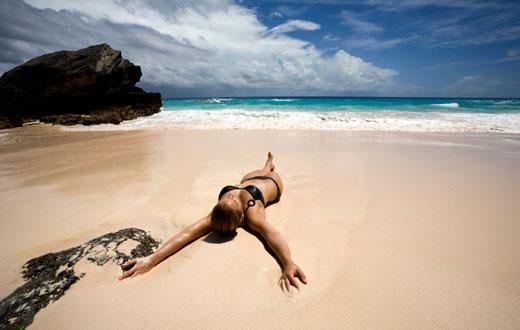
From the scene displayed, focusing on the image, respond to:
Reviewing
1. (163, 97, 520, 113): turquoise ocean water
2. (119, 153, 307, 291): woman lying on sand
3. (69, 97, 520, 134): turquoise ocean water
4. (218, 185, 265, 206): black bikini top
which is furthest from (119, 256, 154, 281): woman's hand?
(163, 97, 520, 113): turquoise ocean water

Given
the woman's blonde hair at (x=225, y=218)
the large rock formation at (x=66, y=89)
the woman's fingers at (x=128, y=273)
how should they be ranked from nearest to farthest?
the woman's fingers at (x=128, y=273) < the woman's blonde hair at (x=225, y=218) < the large rock formation at (x=66, y=89)

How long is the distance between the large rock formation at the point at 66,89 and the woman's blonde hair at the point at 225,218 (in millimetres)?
13186

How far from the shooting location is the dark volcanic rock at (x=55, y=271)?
5.79 ft

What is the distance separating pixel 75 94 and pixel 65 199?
47.2ft

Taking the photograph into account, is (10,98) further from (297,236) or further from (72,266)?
(297,236)

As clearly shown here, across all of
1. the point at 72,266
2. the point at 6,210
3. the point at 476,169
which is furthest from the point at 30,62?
the point at 476,169

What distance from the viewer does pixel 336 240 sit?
2.63 m

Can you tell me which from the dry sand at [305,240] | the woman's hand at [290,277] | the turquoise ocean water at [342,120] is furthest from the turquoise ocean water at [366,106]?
the woman's hand at [290,277]

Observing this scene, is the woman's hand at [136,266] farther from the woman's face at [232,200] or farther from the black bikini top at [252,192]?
the black bikini top at [252,192]

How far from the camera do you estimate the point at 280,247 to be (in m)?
2.40

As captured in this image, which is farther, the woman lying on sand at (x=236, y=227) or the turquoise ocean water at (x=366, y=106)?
the turquoise ocean water at (x=366, y=106)

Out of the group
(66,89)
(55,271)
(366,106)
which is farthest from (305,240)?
(366,106)

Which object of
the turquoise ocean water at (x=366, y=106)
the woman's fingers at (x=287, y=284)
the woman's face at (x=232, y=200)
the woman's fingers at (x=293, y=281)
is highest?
the turquoise ocean water at (x=366, y=106)

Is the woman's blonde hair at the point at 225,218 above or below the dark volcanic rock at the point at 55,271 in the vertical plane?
above
